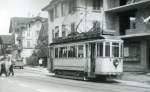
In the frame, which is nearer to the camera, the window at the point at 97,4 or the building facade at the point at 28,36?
the window at the point at 97,4

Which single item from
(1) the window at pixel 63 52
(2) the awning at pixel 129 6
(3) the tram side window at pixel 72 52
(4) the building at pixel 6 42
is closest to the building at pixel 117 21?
(2) the awning at pixel 129 6

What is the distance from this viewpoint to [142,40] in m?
36.4

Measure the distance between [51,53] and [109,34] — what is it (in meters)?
8.87

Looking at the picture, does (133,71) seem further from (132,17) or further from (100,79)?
(100,79)

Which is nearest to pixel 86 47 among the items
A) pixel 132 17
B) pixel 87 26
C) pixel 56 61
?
pixel 56 61

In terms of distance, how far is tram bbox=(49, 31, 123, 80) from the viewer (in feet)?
87.1

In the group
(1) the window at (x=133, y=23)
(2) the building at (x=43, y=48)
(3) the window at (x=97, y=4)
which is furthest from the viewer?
(2) the building at (x=43, y=48)

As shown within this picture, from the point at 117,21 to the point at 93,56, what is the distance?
15.4 meters

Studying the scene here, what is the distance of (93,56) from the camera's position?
27.2 m

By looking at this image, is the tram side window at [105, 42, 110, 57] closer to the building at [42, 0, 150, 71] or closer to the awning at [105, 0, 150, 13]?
the building at [42, 0, 150, 71]

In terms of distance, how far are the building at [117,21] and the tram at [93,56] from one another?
2.57m

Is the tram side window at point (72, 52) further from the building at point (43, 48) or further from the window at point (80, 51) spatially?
the building at point (43, 48)

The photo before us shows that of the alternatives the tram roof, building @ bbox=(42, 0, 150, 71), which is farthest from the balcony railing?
the tram roof

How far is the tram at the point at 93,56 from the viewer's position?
1046 inches
